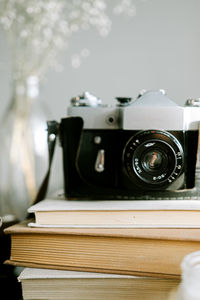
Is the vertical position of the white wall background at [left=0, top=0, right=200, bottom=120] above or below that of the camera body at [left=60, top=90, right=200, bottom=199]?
above

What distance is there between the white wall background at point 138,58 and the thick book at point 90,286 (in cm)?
41

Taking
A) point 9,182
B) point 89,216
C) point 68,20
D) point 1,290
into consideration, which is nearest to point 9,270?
point 1,290

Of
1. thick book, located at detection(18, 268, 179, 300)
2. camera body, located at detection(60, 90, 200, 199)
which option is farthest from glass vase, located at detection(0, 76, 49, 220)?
thick book, located at detection(18, 268, 179, 300)

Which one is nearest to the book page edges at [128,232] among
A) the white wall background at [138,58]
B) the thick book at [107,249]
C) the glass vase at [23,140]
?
the thick book at [107,249]

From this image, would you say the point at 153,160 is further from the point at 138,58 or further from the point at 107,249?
Answer: the point at 138,58

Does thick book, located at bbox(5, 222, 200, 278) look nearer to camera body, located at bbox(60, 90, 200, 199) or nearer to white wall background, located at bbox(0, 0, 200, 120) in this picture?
camera body, located at bbox(60, 90, 200, 199)

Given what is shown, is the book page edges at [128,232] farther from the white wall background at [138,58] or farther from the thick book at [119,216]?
the white wall background at [138,58]

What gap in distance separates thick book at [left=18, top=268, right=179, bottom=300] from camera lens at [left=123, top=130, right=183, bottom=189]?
14cm

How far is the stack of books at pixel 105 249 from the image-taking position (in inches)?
16.1

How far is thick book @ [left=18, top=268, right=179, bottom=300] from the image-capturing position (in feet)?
1.34

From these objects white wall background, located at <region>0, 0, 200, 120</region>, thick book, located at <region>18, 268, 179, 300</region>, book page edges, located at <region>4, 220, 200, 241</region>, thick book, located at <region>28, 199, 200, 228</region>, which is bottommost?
thick book, located at <region>18, 268, 179, 300</region>

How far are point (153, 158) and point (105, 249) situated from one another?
6.2 inches

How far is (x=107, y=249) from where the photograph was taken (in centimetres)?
42

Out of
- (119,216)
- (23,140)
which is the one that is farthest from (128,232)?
(23,140)
